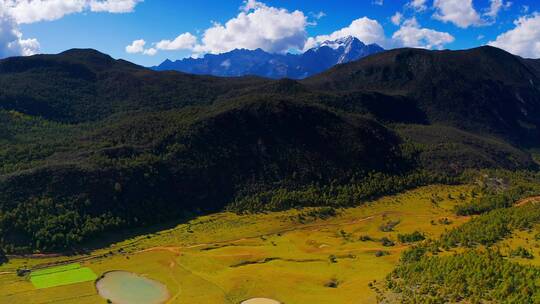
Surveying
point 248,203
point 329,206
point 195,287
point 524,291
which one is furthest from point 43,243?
point 524,291

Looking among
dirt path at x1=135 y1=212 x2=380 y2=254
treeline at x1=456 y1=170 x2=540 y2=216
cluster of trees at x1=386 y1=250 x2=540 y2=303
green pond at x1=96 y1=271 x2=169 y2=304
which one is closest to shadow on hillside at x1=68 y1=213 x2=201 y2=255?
dirt path at x1=135 y1=212 x2=380 y2=254

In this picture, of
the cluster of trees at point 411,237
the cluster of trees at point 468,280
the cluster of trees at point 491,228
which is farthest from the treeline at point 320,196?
the cluster of trees at point 468,280

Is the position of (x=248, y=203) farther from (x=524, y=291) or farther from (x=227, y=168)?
(x=524, y=291)

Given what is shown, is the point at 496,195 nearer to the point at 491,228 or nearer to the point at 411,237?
the point at 411,237

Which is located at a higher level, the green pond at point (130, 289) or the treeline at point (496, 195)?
the treeline at point (496, 195)

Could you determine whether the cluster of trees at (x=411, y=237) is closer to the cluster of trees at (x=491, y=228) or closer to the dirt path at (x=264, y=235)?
the cluster of trees at (x=491, y=228)

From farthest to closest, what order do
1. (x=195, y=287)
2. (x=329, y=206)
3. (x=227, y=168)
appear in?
(x=227, y=168) < (x=329, y=206) < (x=195, y=287)

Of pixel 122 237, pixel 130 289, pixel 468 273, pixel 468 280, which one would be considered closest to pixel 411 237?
pixel 468 273
